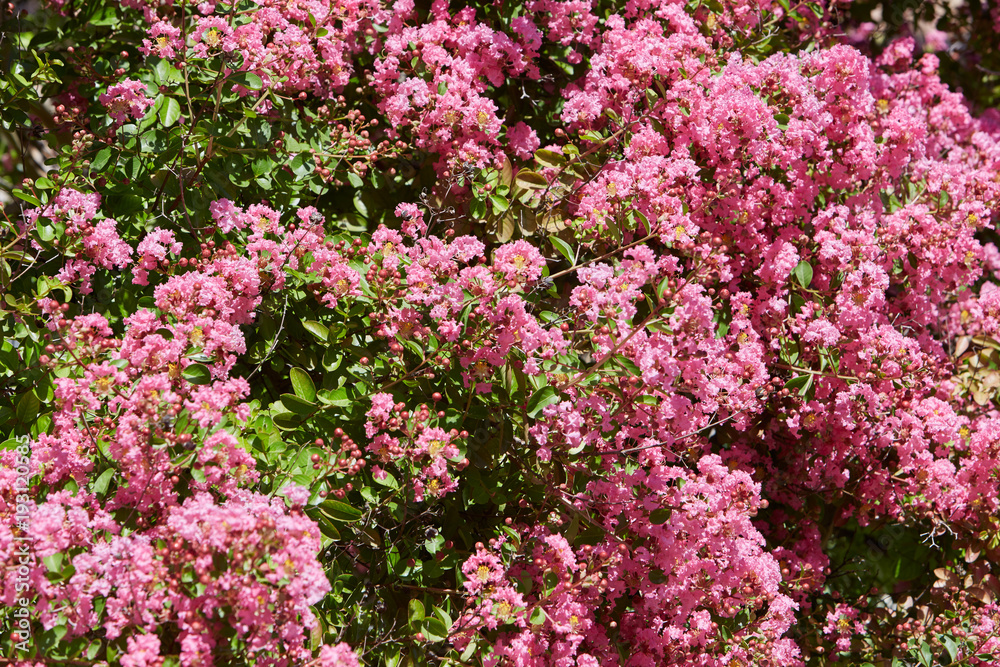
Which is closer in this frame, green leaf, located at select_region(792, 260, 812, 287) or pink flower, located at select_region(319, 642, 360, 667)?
pink flower, located at select_region(319, 642, 360, 667)

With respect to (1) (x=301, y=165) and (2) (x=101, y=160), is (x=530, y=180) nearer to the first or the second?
(1) (x=301, y=165)

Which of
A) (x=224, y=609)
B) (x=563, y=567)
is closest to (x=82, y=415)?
(x=224, y=609)

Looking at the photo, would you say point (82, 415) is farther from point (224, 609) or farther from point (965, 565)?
point (965, 565)

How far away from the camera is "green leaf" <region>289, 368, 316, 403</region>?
225 centimetres

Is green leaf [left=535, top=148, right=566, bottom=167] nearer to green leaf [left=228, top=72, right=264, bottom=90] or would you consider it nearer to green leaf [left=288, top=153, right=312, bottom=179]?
green leaf [left=288, top=153, right=312, bottom=179]

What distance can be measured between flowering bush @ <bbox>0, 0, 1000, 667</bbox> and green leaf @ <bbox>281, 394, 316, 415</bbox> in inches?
0.7

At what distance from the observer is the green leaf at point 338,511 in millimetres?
2090

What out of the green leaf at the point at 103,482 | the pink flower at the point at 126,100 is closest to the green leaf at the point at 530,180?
the pink flower at the point at 126,100

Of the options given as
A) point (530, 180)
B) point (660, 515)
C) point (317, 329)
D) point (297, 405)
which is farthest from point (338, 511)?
point (530, 180)

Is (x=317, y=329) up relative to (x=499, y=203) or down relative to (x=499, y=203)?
down

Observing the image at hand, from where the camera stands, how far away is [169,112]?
2520mm

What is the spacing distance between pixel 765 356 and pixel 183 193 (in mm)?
2101

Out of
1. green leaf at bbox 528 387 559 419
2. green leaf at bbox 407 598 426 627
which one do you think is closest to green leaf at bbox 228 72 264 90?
green leaf at bbox 528 387 559 419

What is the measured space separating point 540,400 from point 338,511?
65cm
